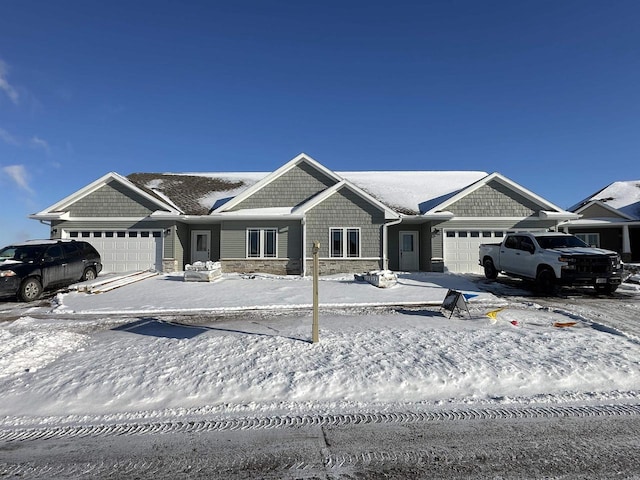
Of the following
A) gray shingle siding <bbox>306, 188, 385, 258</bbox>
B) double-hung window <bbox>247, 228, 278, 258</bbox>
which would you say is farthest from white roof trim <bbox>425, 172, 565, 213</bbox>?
double-hung window <bbox>247, 228, 278, 258</bbox>

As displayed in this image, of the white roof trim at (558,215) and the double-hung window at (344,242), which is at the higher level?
the white roof trim at (558,215)

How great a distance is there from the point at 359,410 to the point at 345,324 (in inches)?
132

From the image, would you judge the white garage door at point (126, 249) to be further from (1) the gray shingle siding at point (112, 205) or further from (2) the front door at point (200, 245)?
(2) the front door at point (200, 245)

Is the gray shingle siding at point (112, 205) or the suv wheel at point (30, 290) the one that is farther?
the gray shingle siding at point (112, 205)

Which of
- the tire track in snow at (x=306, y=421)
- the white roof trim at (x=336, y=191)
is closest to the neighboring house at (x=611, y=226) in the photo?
the white roof trim at (x=336, y=191)

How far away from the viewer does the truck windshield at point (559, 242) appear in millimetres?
11359

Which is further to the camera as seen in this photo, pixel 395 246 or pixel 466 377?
pixel 395 246

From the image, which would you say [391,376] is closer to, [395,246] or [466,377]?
[466,377]

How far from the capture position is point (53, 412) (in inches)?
157

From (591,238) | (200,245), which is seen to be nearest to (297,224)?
(200,245)

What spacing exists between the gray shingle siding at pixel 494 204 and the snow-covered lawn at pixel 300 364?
979 centimetres

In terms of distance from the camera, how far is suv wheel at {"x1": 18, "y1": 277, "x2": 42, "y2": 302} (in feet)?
34.9

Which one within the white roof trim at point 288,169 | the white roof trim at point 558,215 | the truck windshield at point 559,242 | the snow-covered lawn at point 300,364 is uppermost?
the white roof trim at point 288,169

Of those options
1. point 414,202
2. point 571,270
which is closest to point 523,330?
point 571,270
